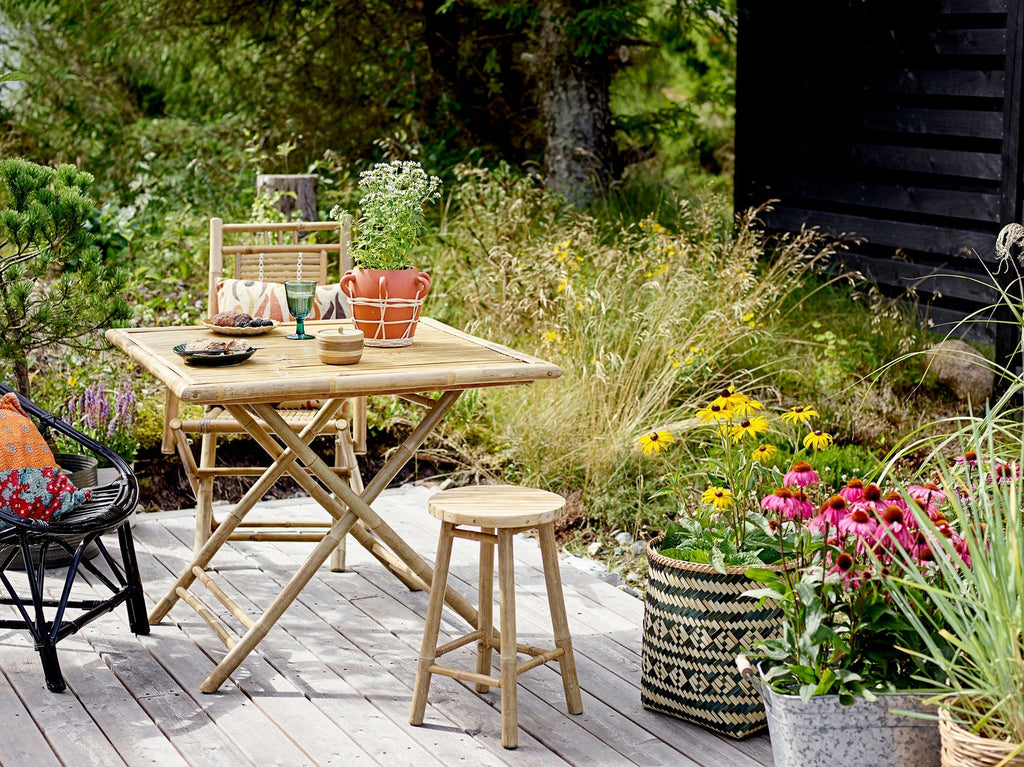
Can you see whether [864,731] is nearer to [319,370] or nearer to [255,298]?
[319,370]

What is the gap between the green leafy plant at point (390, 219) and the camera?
3.32m

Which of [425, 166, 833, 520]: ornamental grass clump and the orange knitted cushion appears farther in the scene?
[425, 166, 833, 520]: ornamental grass clump

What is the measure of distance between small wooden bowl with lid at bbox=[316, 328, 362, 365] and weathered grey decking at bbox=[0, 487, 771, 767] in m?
0.90

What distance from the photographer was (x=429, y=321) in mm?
3938

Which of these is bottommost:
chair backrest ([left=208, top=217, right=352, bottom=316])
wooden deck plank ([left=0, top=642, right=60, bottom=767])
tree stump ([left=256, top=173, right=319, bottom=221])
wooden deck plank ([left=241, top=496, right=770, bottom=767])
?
wooden deck plank ([left=0, top=642, right=60, bottom=767])

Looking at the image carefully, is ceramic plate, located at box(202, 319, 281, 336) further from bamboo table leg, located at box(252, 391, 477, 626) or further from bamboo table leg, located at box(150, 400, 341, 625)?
bamboo table leg, located at box(252, 391, 477, 626)

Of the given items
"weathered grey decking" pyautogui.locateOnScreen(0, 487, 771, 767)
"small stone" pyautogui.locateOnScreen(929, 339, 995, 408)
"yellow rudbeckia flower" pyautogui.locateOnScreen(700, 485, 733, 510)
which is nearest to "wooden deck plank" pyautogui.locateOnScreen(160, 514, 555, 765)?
"weathered grey decking" pyautogui.locateOnScreen(0, 487, 771, 767)

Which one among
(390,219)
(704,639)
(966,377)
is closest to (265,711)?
(704,639)

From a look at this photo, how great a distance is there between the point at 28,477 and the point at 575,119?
18.1 feet

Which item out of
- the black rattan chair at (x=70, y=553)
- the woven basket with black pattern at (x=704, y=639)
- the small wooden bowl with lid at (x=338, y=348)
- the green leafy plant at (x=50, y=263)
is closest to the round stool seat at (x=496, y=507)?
the woven basket with black pattern at (x=704, y=639)

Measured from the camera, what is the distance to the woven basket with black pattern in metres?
2.88

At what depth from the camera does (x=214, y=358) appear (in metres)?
3.12

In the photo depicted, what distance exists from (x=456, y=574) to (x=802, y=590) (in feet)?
5.87

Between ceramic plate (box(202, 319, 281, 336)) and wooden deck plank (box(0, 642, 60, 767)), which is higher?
ceramic plate (box(202, 319, 281, 336))
